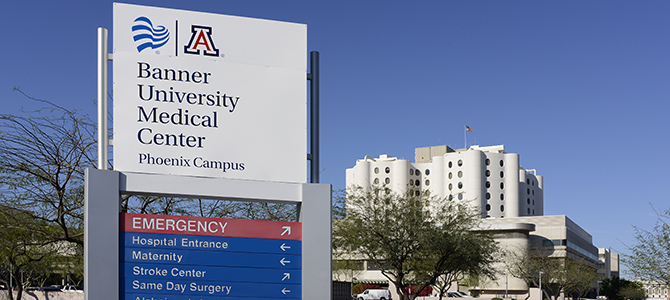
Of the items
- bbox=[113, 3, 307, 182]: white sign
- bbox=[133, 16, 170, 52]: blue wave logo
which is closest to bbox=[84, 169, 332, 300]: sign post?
bbox=[113, 3, 307, 182]: white sign

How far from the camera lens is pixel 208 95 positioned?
7355mm

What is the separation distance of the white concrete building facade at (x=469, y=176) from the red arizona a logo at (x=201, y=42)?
407 ft

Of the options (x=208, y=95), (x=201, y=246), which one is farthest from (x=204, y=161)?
(x=201, y=246)

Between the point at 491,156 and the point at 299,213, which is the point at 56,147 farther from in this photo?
the point at 491,156

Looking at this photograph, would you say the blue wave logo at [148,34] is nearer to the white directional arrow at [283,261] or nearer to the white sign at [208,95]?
the white sign at [208,95]

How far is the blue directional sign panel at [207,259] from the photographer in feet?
22.5

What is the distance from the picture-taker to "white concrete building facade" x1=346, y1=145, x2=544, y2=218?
5310 inches

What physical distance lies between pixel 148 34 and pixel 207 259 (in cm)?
242

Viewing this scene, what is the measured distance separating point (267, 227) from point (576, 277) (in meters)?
76.7

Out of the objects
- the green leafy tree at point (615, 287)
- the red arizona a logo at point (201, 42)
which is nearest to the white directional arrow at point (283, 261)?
the red arizona a logo at point (201, 42)

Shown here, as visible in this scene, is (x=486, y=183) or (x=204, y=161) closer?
(x=204, y=161)

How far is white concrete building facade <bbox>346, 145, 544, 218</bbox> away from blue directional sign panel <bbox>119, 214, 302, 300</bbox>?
12397cm

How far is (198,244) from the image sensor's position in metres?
7.03

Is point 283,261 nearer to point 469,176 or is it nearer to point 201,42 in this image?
point 201,42
